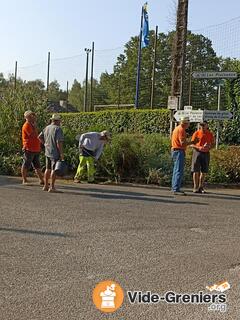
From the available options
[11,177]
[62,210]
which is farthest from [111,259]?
[11,177]

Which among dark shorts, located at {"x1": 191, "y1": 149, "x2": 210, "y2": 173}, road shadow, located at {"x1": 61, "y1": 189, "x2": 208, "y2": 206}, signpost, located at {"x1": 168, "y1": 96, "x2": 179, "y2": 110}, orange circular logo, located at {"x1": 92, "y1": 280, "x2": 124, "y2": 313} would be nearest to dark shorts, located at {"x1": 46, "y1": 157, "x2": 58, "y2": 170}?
road shadow, located at {"x1": 61, "y1": 189, "x2": 208, "y2": 206}

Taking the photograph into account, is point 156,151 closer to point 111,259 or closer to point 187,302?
point 111,259

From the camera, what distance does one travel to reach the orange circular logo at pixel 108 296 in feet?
14.5

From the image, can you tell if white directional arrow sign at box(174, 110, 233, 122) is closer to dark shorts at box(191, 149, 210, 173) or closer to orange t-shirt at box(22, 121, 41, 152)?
dark shorts at box(191, 149, 210, 173)

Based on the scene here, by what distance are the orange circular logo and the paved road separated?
0.21 ft

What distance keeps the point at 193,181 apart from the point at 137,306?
8.51 m

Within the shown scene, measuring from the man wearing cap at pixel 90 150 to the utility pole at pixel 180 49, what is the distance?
4.03 metres

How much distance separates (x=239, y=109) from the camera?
19.4 meters

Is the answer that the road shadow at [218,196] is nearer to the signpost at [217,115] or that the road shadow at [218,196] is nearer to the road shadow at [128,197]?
the road shadow at [128,197]

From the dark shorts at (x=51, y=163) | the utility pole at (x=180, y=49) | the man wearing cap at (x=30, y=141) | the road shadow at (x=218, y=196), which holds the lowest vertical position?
the road shadow at (x=218, y=196)

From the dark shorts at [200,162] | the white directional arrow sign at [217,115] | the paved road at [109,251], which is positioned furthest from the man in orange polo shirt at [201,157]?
the white directional arrow sign at [217,115]

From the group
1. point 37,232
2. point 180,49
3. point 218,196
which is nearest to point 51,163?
point 218,196

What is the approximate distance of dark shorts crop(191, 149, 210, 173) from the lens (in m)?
12.0

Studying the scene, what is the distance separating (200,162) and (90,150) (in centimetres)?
268
